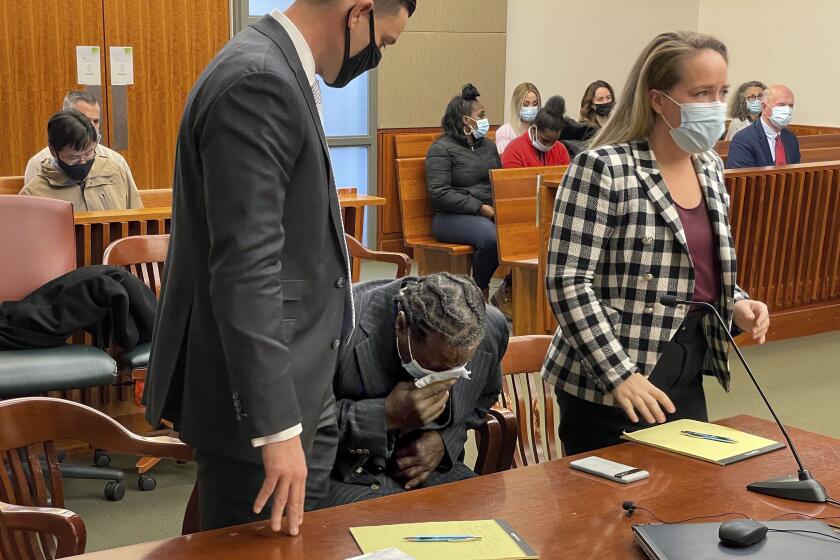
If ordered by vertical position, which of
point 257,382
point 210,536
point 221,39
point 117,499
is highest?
point 221,39

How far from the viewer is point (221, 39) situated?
760cm

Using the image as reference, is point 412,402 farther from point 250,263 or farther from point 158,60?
point 158,60

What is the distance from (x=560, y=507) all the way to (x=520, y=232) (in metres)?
4.26

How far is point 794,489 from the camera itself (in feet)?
6.29

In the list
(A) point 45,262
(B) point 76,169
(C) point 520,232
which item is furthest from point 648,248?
(C) point 520,232

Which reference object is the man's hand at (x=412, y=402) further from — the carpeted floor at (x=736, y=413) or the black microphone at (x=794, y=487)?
the carpeted floor at (x=736, y=413)

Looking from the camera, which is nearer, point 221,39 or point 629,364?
point 629,364

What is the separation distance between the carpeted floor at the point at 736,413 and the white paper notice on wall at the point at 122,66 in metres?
3.74

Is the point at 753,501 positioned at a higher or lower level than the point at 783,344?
higher

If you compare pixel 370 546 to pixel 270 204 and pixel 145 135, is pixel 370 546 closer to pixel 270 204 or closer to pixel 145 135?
pixel 270 204

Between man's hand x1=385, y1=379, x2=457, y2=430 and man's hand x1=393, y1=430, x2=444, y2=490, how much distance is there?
78mm

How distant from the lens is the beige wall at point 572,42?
9.50 metres

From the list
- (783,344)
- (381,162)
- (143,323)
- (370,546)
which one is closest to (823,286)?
(783,344)

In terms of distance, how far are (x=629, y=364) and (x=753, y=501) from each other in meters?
0.42
